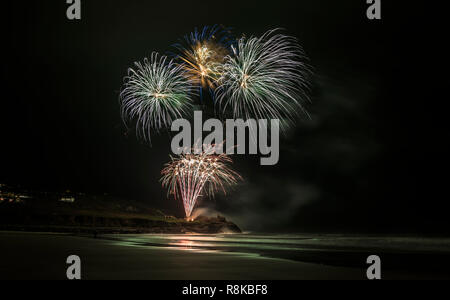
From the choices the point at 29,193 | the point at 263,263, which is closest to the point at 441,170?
the point at 263,263

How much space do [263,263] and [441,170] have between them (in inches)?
3491

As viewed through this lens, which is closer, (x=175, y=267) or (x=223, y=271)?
(x=223, y=271)

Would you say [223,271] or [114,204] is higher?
[223,271]

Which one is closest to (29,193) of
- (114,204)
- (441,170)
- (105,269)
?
(114,204)
